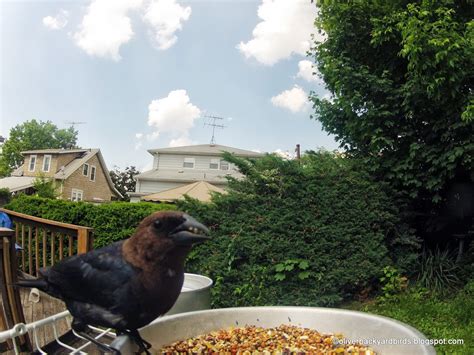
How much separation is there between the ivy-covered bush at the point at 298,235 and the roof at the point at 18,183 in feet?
74.6

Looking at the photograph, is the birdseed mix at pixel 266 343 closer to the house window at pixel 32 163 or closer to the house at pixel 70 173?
the house at pixel 70 173

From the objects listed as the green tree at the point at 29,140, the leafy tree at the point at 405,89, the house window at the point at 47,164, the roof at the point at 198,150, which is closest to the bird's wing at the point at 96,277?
the leafy tree at the point at 405,89

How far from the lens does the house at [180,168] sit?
2127cm

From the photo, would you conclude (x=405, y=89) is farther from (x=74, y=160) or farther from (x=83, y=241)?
(x=74, y=160)

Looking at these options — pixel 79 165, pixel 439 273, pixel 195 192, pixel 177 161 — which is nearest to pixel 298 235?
pixel 439 273

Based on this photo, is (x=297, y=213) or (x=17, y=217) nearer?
(x=17, y=217)

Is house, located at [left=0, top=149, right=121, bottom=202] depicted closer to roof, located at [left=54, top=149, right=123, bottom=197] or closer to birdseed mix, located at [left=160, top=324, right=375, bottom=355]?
roof, located at [left=54, top=149, right=123, bottom=197]

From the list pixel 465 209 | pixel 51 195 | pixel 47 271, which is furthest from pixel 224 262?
pixel 51 195

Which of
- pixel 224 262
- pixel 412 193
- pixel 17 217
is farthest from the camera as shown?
pixel 412 193

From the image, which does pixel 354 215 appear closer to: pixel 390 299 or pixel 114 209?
pixel 390 299

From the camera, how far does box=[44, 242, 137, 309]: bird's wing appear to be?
31.7 inches

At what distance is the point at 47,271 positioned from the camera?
36.9 inches

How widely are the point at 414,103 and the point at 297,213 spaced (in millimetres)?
2027

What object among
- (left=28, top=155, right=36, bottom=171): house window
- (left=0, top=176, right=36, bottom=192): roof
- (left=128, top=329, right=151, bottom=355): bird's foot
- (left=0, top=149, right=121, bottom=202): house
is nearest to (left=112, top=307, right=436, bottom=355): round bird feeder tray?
(left=128, top=329, right=151, bottom=355): bird's foot
